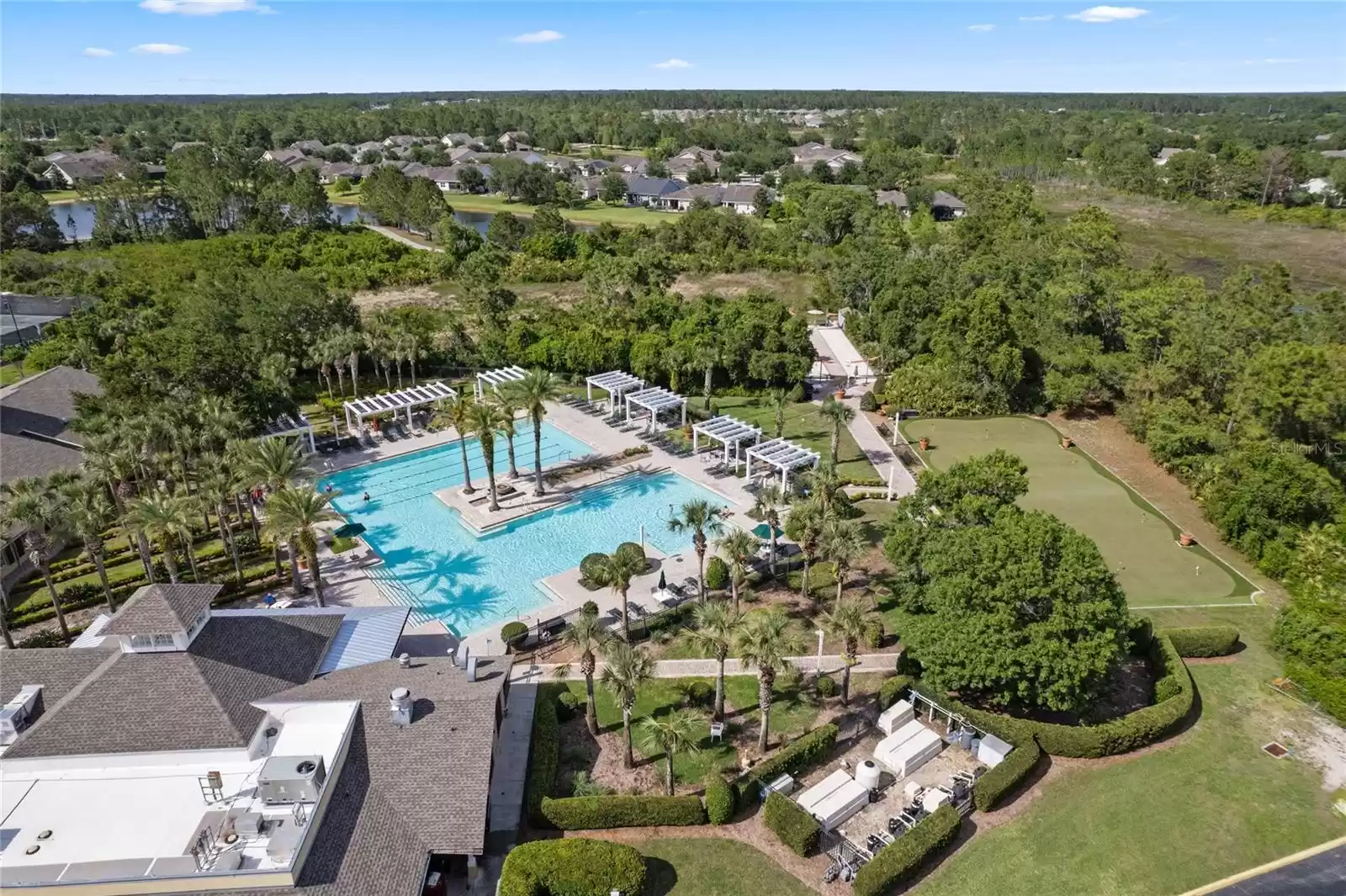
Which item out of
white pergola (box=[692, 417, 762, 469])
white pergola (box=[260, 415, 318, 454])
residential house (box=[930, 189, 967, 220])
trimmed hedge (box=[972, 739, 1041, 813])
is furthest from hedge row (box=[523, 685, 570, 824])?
residential house (box=[930, 189, 967, 220])

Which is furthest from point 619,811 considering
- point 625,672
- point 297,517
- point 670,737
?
point 297,517

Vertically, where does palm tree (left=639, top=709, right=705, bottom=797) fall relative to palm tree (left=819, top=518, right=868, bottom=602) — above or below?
below

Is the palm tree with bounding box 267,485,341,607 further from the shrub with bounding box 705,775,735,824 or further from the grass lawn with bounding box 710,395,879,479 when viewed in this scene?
the grass lawn with bounding box 710,395,879,479

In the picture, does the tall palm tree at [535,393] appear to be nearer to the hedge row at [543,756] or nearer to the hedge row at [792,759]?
the hedge row at [543,756]

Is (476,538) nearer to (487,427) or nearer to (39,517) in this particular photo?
(487,427)

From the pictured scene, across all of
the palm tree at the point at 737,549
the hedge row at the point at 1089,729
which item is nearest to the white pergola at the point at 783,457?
the palm tree at the point at 737,549
